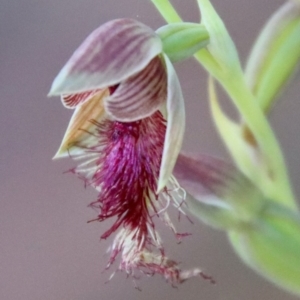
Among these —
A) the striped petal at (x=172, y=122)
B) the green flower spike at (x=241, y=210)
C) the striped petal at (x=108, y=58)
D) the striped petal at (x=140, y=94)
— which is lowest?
the green flower spike at (x=241, y=210)

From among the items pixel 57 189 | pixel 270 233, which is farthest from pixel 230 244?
pixel 57 189

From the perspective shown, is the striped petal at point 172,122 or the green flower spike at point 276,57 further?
the green flower spike at point 276,57

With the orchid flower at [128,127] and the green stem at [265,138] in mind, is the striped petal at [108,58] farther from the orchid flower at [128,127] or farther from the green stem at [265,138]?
the green stem at [265,138]

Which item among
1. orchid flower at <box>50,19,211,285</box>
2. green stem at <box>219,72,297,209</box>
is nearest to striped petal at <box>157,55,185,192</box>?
orchid flower at <box>50,19,211,285</box>

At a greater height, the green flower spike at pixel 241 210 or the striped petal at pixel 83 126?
the striped petal at pixel 83 126

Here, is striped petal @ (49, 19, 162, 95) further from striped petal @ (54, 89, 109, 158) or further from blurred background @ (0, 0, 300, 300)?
blurred background @ (0, 0, 300, 300)

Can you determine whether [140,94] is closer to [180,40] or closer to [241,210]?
[180,40]

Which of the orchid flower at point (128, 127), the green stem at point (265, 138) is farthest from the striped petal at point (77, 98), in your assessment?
the green stem at point (265, 138)

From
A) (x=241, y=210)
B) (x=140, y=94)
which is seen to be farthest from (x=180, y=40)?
(x=241, y=210)
